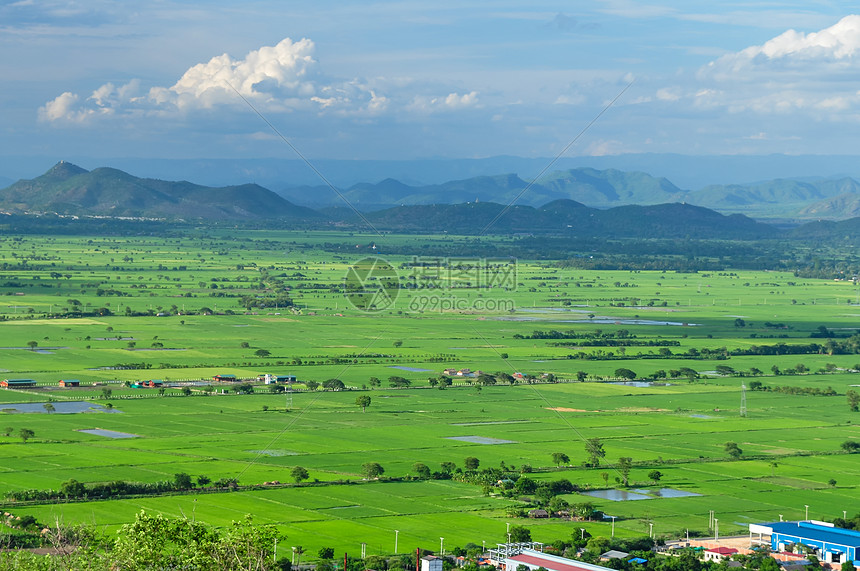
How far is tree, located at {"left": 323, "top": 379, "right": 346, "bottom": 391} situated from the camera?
237 feet

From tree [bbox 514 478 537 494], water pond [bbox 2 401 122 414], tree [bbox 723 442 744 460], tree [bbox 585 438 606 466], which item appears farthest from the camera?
water pond [bbox 2 401 122 414]

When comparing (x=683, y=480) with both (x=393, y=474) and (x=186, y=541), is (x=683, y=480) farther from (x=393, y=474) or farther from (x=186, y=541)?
(x=186, y=541)

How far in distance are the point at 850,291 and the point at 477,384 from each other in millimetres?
101589

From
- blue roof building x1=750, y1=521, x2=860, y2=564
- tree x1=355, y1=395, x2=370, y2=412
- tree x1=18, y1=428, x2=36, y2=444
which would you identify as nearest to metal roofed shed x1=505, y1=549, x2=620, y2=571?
blue roof building x1=750, y1=521, x2=860, y2=564

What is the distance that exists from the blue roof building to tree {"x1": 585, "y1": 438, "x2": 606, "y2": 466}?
37.7ft

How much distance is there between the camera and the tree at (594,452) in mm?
52219

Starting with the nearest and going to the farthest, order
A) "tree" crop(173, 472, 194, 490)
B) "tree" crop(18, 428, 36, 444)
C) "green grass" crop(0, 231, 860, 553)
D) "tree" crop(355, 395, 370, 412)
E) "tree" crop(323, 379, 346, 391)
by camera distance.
A: "green grass" crop(0, 231, 860, 553), "tree" crop(173, 472, 194, 490), "tree" crop(18, 428, 36, 444), "tree" crop(355, 395, 370, 412), "tree" crop(323, 379, 346, 391)

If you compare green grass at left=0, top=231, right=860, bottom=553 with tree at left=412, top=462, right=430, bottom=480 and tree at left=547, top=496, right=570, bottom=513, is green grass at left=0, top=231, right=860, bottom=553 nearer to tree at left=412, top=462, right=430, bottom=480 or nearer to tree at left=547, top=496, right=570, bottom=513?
tree at left=412, top=462, right=430, bottom=480

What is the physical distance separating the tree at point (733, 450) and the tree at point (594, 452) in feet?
19.0

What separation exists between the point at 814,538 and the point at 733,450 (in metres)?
Answer: 16.3

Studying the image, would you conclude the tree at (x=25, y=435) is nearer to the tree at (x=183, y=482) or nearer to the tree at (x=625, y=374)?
the tree at (x=183, y=482)

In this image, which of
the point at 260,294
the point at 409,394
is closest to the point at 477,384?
the point at 409,394

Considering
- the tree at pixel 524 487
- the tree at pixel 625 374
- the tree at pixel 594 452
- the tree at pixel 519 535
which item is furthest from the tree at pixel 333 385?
the tree at pixel 519 535

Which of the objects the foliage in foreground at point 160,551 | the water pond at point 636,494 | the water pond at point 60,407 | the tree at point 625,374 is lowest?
the water pond at point 636,494
